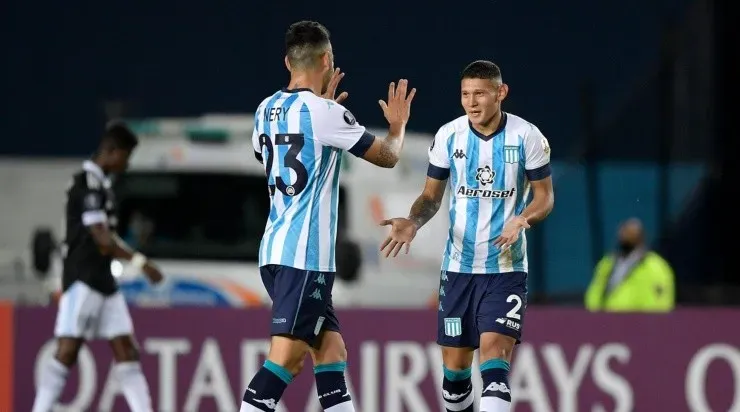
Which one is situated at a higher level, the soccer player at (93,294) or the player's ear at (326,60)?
the player's ear at (326,60)

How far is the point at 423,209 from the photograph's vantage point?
9.66 m

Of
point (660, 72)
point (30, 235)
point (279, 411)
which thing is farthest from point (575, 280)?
point (30, 235)

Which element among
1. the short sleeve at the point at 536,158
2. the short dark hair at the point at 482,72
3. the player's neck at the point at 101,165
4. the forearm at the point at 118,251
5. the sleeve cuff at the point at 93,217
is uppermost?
the short dark hair at the point at 482,72

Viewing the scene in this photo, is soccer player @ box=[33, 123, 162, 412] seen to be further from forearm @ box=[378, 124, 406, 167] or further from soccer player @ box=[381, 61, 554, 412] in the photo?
forearm @ box=[378, 124, 406, 167]

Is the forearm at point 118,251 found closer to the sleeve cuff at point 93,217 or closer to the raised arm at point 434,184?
the sleeve cuff at point 93,217

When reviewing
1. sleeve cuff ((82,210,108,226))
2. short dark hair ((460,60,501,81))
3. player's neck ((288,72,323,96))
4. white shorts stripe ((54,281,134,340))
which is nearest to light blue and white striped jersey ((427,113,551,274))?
short dark hair ((460,60,501,81))

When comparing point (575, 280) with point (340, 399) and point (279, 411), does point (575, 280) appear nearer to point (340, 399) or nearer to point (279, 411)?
point (279, 411)

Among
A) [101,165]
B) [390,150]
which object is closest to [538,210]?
[390,150]

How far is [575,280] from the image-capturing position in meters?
18.0

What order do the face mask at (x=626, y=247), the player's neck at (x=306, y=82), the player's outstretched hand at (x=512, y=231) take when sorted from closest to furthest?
the player's neck at (x=306, y=82)
the player's outstretched hand at (x=512, y=231)
the face mask at (x=626, y=247)

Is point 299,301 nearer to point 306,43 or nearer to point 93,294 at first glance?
point 306,43

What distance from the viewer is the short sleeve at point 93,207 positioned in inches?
472

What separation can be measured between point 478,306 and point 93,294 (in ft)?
11.2

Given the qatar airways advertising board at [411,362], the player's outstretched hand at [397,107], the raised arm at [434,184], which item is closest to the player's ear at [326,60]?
the player's outstretched hand at [397,107]
